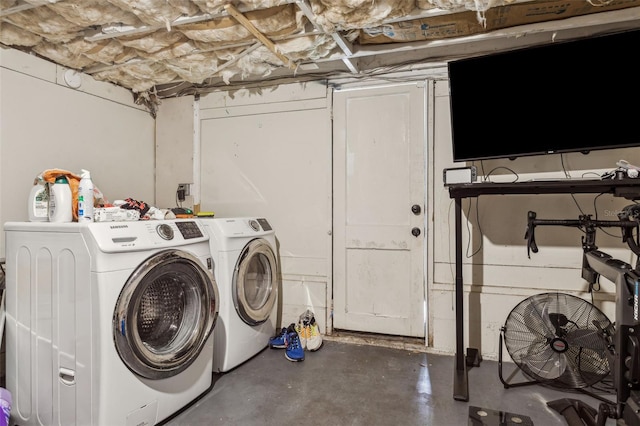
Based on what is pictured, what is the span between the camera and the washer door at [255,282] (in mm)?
2543

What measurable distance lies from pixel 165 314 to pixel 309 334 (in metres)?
1.18

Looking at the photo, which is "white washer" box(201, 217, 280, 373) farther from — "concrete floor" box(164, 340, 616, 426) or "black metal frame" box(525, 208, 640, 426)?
"black metal frame" box(525, 208, 640, 426)

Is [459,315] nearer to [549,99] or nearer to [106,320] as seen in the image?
[549,99]

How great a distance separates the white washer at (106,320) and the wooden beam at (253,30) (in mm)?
1185

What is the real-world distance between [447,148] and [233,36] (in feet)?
5.60

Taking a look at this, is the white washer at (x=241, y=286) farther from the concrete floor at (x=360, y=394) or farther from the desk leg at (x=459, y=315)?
the desk leg at (x=459, y=315)

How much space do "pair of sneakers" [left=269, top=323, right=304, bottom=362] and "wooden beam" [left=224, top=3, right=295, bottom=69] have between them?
2.03 meters

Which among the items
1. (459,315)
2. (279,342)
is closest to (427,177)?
(459,315)

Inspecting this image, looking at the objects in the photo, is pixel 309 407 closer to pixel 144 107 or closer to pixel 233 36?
pixel 233 36

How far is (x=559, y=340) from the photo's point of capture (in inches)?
80.2

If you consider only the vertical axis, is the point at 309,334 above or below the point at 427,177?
below

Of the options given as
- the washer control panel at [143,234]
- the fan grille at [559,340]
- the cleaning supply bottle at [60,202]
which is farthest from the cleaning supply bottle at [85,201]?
the fan grille at [559,340]

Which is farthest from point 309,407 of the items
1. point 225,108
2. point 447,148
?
point 225,108

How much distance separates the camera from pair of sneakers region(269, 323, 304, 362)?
8.89 ft
